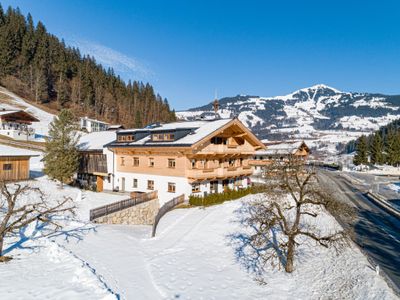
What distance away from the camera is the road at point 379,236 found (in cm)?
1911

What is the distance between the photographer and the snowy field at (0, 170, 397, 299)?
41.1ft

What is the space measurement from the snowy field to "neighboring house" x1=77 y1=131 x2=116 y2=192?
18.1 m

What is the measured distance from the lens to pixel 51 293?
444 inches

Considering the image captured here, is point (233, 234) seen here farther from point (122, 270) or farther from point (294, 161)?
point (122, 270)

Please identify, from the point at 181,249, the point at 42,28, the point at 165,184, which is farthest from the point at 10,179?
the point at 42,28

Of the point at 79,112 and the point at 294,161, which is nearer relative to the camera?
the point at 294,161

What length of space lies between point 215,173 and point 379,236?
18.1 metres

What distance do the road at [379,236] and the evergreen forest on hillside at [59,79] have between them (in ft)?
275

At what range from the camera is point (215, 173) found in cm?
3428

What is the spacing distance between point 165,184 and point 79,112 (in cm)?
8368

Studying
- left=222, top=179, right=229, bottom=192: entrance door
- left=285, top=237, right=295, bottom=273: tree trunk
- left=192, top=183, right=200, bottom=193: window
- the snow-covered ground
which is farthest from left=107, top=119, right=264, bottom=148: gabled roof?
the snow-covered ground

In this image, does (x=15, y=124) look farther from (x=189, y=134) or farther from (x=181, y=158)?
(x=181, y=158)

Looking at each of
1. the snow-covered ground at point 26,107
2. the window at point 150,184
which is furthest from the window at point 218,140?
the snow-covered ground at point 26,107

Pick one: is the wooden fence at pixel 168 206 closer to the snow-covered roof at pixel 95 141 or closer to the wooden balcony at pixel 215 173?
the wooden balcony at pixel 215 173
